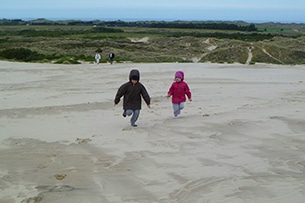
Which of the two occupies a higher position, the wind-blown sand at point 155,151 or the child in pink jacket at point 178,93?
the child in pink jacket at point 178,93

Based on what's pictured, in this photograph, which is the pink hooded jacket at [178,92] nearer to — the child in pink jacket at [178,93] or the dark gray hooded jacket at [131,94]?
the child in pink jacket at [178,93]

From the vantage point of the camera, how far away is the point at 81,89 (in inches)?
623

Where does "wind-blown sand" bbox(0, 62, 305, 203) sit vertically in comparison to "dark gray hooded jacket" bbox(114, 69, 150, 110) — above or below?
below

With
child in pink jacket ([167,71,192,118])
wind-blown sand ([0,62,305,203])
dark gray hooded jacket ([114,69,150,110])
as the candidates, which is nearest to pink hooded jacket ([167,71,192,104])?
child in pink jacket ([167,71,192,118])

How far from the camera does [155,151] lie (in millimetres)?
6402

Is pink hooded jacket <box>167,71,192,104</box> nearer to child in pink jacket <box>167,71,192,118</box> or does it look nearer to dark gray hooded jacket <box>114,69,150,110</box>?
child in pink jacket <box>167,71,192,118</box>

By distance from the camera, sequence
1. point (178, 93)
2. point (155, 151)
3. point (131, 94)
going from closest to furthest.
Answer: point (155, 151)
point (131, 94)
point (178, 93)

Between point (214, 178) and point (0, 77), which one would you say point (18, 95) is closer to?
point (0, 77)

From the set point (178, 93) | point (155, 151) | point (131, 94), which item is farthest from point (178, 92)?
point (155, 151)

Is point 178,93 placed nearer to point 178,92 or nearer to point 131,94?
point 178,92

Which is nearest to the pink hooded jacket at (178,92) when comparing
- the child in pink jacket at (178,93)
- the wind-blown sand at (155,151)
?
the child in pink jacket at (178,93)

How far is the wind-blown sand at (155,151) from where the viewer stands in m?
4.75

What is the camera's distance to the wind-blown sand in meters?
4.75

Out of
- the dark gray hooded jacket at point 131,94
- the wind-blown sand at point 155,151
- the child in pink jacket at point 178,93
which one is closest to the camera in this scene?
the wind-blown sand at point 155,151
